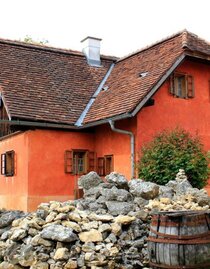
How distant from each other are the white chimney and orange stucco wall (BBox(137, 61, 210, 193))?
4808mm

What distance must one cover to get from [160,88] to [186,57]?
1.47 m

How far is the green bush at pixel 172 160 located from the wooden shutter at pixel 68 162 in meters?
2.86

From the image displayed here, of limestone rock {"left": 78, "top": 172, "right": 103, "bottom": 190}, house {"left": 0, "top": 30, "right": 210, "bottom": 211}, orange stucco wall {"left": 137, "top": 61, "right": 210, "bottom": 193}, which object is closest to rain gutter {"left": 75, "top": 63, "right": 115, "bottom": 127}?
house {"left": 0, "top": 30, "right": 210, "bottom": 211}

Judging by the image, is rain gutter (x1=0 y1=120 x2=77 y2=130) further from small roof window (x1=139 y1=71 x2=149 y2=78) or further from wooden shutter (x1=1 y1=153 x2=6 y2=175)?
small roof window (x1=139 y1=71 x2=149 y2=78)

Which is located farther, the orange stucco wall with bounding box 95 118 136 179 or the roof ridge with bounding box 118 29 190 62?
the roof ridge with bounding box 118 29 190 62

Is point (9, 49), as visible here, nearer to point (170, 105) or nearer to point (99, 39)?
point (99, 39)

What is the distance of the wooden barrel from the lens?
7.32m

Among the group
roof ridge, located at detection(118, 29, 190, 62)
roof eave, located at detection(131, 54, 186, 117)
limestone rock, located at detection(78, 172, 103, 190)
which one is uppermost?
roof ridge, located at detection(118, 29, 190, 62)

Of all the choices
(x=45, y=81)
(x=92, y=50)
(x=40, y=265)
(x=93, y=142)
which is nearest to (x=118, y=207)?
(x=40, y=265)

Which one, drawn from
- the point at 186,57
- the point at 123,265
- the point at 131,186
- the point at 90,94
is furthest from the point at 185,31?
the point at 123,265

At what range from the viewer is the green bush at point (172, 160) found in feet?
43.6

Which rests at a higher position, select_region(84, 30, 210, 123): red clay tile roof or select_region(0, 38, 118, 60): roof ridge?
select_region(0, 38, 118, 60): roof ridge

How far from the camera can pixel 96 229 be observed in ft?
29.3

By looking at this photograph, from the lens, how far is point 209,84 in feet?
54.8
